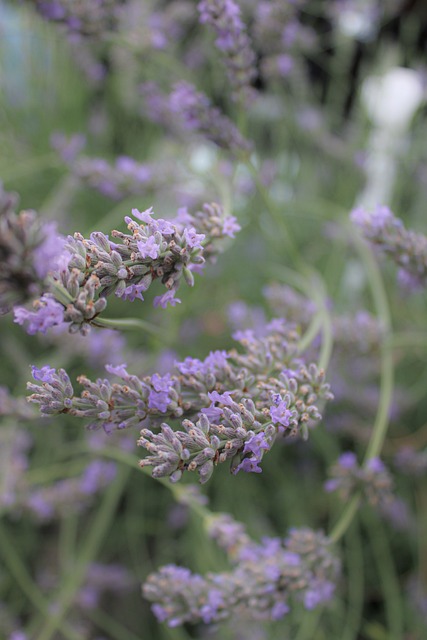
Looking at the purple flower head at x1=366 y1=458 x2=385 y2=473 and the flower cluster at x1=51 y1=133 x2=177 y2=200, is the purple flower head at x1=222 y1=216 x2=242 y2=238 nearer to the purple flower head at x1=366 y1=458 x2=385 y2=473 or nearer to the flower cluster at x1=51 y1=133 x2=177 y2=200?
the purple flower head at x1=366 y1=458 x2=385 y2=473

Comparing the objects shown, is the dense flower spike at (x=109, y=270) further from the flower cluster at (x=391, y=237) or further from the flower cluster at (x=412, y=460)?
the flower cluster at (x=412, y=460)

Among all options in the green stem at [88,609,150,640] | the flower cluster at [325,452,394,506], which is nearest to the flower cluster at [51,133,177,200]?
the flower cluster at [325,452,394,506]

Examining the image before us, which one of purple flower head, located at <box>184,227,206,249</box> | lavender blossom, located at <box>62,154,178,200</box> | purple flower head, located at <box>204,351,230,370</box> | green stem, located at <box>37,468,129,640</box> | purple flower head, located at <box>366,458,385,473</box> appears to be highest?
lavender blossom, located at <box>62,154,178,200</box>

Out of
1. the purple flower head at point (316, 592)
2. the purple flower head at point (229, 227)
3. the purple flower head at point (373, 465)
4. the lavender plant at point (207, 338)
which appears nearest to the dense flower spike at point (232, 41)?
the lavender plant at point (207, 338)

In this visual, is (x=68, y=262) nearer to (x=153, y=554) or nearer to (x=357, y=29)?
(x=153, y=554)

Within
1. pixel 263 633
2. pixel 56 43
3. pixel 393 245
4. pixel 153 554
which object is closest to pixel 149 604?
pixel 153 554

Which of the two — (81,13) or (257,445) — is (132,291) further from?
(81,13)
